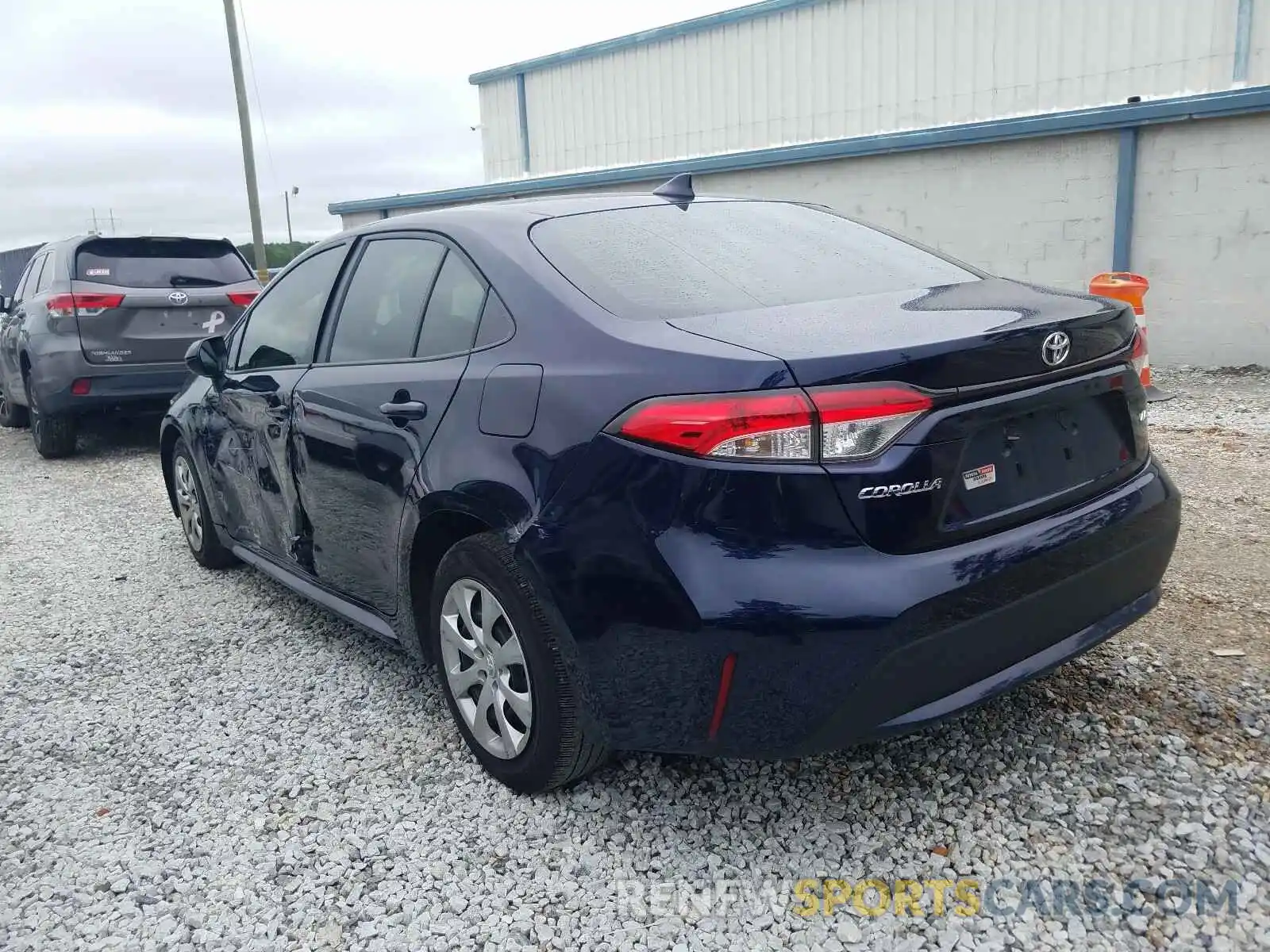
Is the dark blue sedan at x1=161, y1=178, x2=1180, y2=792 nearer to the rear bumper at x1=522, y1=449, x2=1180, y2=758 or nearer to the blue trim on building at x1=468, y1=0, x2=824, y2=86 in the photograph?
the rear bumper at x1=522, y1=449, x2=1180, y2=758

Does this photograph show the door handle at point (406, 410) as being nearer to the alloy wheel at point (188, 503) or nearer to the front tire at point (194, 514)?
the front tire at point (194, 514)

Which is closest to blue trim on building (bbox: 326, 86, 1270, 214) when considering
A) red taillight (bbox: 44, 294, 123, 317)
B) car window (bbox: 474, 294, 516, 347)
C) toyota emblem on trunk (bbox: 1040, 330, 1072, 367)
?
red taillight (bbox: 44, 294, 123, 317)

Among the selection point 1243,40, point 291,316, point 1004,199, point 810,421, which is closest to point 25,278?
Answer: point 291,316

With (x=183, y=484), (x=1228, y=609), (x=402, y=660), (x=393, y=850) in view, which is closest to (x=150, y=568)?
(x=183, y=484)

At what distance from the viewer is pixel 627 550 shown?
228 cm

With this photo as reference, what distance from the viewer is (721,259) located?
2.91m

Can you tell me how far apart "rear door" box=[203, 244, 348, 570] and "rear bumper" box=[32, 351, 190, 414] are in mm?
3971

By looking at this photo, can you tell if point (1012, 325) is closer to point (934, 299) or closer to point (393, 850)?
point (934, 299)

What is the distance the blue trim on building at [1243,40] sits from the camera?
1186 centimetres

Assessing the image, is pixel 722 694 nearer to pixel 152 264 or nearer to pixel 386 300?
pixel 386 300

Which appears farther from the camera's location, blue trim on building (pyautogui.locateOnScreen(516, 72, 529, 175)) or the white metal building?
blue trim on building (pyautogui.locateOnScreen(516, 72, 529, 175))

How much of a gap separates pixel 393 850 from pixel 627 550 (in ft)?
3.45

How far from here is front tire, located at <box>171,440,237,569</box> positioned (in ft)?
16.1

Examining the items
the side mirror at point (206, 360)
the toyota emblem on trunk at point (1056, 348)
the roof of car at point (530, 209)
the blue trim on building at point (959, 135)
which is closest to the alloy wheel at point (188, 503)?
the side mirror at point (206, 360)
